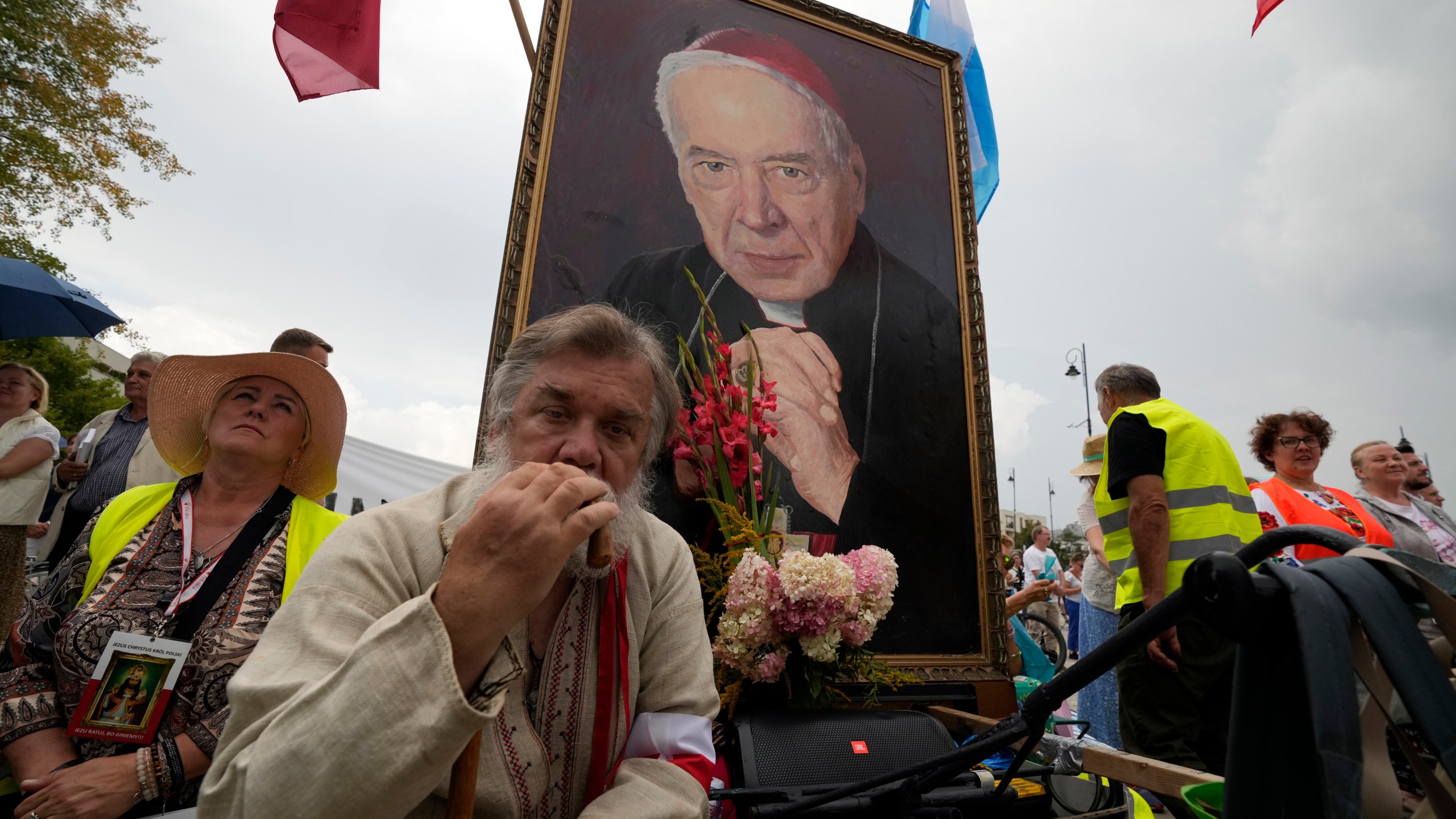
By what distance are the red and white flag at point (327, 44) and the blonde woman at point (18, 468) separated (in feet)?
8.49

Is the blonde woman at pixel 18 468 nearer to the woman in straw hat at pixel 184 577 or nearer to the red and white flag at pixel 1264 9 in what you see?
the woman in straw hat at pixel 184 577

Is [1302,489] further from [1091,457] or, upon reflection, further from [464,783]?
[464,783]

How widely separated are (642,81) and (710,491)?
207cm

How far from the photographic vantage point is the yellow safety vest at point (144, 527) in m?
1.94

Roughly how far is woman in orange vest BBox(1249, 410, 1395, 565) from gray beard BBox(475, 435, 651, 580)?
420cm

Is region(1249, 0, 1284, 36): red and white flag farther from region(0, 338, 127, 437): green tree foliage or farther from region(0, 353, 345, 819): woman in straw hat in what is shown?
region(0, 338, 127, 437): green tree foliage

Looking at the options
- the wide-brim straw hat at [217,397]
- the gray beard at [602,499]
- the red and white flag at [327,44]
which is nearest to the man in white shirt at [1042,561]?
the gray beard at [602,499]

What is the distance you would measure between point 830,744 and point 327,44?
4.21 m

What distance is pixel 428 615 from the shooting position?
999mm

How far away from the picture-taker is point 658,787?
4.24 feet

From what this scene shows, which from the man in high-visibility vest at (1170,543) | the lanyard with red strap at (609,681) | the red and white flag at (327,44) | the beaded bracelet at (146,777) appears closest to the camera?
the lanyard with red strap at (609,681)

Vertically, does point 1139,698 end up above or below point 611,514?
below

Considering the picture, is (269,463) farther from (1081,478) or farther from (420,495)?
(1081,478)

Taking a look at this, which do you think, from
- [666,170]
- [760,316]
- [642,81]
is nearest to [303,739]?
[760,316]
